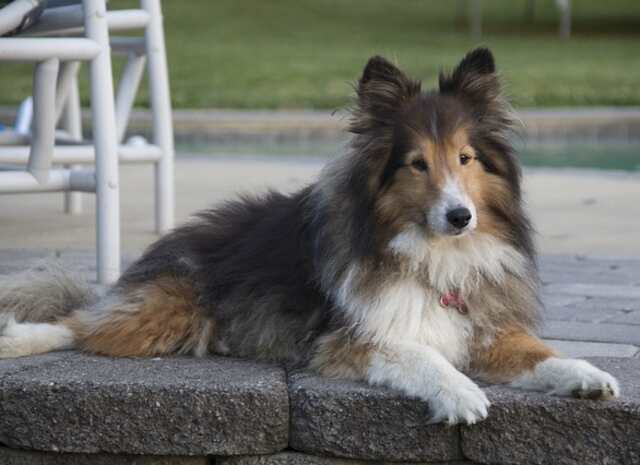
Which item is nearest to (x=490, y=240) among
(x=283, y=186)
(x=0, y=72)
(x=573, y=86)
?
(x=283, y=186)

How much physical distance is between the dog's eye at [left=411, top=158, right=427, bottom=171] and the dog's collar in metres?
0.42

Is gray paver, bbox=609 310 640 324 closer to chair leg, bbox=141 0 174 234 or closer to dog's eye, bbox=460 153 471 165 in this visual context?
dog's eye, bbox=460 153 471 165

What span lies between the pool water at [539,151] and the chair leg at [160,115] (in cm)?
698

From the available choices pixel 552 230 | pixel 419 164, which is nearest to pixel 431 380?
pixel 419 164

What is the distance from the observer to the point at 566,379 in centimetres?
346

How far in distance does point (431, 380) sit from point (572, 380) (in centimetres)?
40

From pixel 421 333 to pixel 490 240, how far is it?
0.38 meters

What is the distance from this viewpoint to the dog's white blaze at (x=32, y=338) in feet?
13.3

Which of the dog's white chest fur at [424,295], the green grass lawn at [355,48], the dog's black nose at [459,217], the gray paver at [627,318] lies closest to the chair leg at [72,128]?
→ the gray paver at [627,318]

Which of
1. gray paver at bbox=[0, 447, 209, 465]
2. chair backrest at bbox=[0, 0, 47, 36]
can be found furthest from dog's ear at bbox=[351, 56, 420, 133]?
chair backrest at bbox=[0, 0, 47, 36]

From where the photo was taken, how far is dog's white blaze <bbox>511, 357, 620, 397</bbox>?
339cm

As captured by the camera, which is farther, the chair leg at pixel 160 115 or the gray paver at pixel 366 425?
the chair leg at pixel 160 115

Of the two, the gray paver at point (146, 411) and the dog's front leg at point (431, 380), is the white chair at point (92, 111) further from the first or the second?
the dog's front leg at point (431, 380)

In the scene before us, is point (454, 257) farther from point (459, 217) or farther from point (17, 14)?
point (17, 14)
